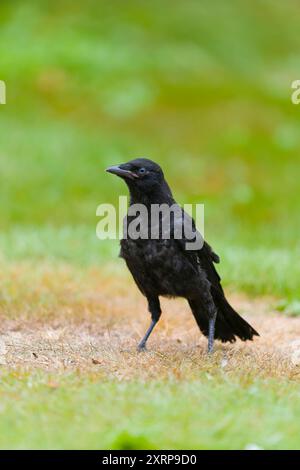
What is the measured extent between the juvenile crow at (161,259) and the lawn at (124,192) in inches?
19.7

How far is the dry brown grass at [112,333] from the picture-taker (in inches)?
253

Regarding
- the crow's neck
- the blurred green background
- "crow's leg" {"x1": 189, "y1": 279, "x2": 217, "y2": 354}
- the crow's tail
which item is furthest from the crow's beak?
the blurred green background

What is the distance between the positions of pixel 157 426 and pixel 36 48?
23.8 m

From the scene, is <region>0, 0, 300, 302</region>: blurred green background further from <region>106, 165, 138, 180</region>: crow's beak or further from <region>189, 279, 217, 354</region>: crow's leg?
<region>106, 165, 138, 180</region>: crow's beak

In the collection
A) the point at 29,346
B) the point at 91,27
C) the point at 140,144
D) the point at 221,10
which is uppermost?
the point at 221,10

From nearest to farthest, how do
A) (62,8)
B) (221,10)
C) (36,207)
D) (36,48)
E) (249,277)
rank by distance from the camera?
(249,277) → (36,207) → (36,48) → (62,8) → (221,10)

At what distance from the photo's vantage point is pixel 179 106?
958 inches

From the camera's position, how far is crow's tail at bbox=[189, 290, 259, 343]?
25.5ft

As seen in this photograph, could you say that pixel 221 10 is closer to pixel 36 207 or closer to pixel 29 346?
pixel 36 207

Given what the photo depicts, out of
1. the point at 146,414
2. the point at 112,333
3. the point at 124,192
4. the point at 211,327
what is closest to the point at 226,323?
the point at 211,327

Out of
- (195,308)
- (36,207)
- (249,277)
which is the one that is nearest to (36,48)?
(36,207)

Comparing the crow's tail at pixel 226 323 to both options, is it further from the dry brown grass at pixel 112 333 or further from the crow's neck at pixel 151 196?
the crow's neck at pixel 151 196

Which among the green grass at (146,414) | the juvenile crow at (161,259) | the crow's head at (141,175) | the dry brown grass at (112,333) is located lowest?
the green grass at (146,414)

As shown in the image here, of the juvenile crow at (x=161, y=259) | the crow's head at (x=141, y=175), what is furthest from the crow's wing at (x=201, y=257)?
the crow's head at (x=141, y=175)
